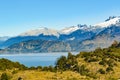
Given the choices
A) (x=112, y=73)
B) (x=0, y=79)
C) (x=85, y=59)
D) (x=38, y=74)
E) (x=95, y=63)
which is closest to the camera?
(x=0, y=79)

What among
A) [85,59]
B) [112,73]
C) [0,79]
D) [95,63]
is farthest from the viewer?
[85,59]

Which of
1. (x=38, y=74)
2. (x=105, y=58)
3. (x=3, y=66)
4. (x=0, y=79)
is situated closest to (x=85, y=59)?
(x=105, y=58)

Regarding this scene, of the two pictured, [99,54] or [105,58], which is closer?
[105,58]

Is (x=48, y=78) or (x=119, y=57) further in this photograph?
(x=119, y=57)

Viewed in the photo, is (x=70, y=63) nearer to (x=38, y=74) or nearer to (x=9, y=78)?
(x=38, y=74)

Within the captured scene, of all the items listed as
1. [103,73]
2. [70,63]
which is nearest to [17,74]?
[103,73]

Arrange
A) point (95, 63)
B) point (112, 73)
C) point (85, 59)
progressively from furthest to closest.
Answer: point (85, 59)
point (95, 63)
point (112, 73)

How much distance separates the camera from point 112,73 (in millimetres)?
63000

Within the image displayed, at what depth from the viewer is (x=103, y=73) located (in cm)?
6444

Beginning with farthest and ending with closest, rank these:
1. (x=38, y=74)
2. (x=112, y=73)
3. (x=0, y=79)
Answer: (x=112, y=73) → (x=38, y=74) → (x=0, y=79)

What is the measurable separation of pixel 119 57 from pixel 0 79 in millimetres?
39951

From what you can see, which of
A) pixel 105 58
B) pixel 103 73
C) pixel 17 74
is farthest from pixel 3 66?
pixel 105 58

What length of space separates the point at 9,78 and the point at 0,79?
176cm

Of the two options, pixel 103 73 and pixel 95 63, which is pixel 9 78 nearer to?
pixel 103 73
